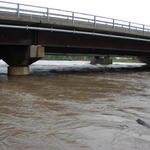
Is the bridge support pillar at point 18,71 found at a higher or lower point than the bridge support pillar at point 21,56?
lower

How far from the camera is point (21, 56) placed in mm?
21172

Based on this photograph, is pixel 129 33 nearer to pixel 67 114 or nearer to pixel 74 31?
pixel 74 31

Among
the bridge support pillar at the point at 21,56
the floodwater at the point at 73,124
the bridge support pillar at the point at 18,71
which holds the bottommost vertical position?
the floodwater at the point at 73,124

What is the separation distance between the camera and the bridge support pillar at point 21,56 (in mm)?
20453

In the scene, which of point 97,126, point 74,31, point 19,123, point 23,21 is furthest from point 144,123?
point 74,31

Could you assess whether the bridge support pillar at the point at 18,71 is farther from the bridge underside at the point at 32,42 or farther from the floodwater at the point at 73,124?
the floodwater at the point at 73,124

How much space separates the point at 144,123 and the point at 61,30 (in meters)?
16.2

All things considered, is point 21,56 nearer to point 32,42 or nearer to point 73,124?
point 32,42

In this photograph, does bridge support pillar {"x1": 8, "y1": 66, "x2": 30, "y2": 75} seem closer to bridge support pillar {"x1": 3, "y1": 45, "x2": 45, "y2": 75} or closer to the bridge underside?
bridge support pillar {"x1": 3, "y1": 45, "x2": 45, "y2": 75}

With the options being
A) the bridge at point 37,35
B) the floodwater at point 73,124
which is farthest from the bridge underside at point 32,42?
the floodwater at point 73,124

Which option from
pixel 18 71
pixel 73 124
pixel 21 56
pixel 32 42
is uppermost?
pixel 32 42

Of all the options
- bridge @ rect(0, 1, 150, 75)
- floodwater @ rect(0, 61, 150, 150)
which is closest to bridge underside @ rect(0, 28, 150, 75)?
bridge @ rect(0, 1, 150, 75)

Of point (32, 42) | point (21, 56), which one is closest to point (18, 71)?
point (21, 56)

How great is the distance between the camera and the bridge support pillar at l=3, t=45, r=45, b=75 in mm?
20453
